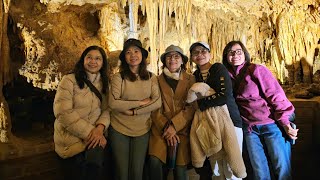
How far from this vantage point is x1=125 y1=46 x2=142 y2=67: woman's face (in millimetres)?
2262

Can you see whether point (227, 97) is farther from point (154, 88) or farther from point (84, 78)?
point (84, 78)

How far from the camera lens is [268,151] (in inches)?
90.9

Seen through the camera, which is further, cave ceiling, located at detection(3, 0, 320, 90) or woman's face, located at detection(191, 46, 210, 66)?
cave ceiling, located at detection(3, 0, 320, 90)

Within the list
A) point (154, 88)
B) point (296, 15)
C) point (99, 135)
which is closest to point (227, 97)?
point (154, 88)

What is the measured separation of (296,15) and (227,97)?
801cm

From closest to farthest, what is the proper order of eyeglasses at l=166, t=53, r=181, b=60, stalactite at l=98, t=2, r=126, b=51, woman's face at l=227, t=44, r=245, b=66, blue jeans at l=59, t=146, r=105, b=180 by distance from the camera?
blue jeans at l=59, t=146, r=105, b=180, eyeglasses at l=166, t=53, r=181, b=60, woman's face at l=227, t=44, r=245, b=66, stalactite at l=98, t=2, r=126, b=51

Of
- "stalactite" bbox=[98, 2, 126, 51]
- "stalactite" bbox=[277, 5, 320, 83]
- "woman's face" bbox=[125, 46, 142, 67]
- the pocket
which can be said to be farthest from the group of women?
"stalactite" bbox=[98, 2, 126, 51]

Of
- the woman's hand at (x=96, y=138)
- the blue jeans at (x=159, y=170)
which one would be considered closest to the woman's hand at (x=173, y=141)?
the blue jeans at (x=159, y=170)

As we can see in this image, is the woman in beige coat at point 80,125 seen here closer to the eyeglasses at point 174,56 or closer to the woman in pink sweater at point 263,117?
the eyeglasses at point 174,56

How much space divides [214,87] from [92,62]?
41.8 inches

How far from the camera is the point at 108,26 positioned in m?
9.94

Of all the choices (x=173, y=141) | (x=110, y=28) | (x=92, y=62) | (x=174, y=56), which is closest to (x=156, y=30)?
(x=110, y=28)

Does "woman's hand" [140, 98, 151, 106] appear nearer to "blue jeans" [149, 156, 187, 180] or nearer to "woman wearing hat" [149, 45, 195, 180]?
"woman wearing hat" [149, 45, 195, 180]

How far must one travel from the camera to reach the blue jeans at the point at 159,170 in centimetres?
206
